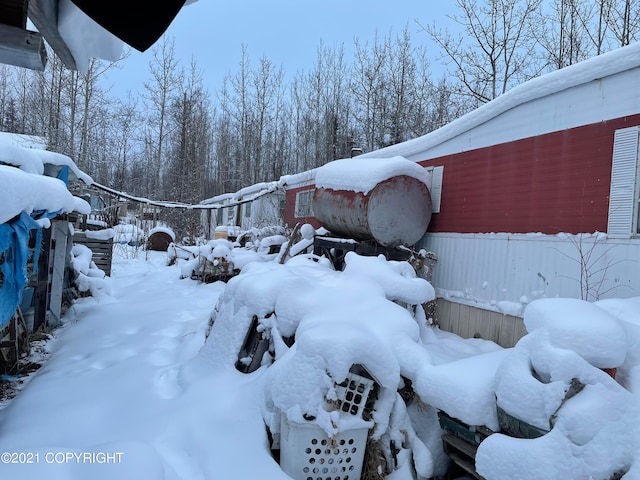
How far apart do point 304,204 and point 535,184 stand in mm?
8674

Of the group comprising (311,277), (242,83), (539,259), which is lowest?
(311,277)

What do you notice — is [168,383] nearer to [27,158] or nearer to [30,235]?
[30,235]

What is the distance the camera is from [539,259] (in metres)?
5.80

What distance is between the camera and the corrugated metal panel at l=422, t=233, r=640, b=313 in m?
4.91

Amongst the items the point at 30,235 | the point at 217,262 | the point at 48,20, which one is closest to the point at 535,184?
the point at 48,20

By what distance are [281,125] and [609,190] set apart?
28244mm

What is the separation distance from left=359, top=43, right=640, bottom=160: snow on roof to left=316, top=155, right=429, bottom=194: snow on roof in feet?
2.55

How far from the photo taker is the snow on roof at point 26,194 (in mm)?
3453

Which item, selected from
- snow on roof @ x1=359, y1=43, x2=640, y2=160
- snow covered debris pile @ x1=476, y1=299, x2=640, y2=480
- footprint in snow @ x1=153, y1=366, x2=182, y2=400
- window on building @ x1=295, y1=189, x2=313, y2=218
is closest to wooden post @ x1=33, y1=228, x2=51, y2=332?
footprint in snow @ x1=153, y1=366, x2=182, y2=400

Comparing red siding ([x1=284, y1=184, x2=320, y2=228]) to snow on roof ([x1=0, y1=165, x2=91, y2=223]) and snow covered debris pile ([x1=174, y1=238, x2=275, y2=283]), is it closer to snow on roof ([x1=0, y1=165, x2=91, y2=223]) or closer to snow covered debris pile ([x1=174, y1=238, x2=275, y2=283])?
snow covered debris pile ([x1=174, y1=238, x2=275, y2=283])

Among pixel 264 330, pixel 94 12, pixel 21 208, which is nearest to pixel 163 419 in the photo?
pixel 264 330

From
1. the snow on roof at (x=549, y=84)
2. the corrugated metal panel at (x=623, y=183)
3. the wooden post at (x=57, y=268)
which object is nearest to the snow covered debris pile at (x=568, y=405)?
the corrugated metal panel at (x=623, y=183)

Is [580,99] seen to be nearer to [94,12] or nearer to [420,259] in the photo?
[420,259]

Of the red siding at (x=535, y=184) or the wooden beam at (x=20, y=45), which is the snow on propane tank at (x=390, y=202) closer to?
Answer: the red siding at (x=535, y=184)
